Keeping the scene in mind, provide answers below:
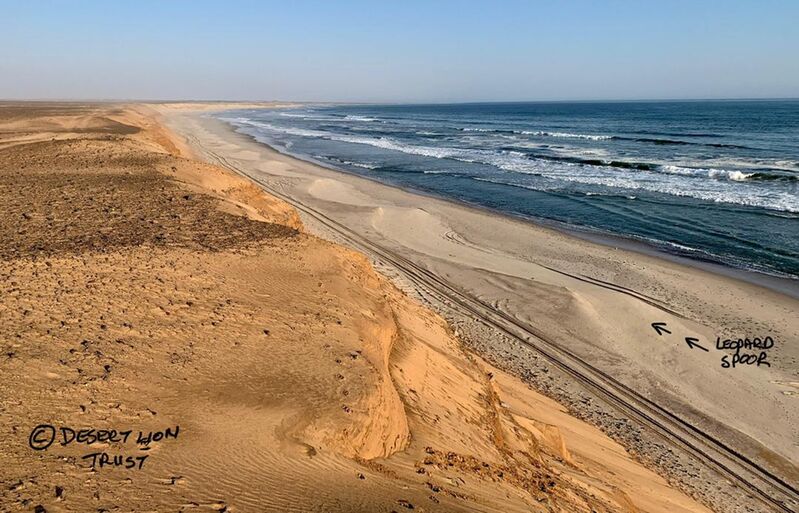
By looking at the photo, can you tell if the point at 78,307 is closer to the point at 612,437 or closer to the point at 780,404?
the point at 612,437

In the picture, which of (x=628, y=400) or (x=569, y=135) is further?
(x=569, y=135)

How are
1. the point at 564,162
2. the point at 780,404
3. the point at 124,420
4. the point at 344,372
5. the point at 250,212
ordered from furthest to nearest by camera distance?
the point at 564,162, the point at 250,212, the point at 780,404, the point at 344,372, the point at 124,420

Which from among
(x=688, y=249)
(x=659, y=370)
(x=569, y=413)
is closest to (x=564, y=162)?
(x=688, y=249)

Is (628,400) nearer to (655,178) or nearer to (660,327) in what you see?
(660,327)

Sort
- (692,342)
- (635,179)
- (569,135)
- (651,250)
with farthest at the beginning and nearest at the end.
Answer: (569,135), (635,179), (651,250), (692,342)

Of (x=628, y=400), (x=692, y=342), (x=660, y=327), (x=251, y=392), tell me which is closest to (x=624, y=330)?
(x=660, y=327)

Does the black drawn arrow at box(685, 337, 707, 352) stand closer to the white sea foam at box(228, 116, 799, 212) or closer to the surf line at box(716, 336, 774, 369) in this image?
the surf line at box(716, 336, 774, 369)

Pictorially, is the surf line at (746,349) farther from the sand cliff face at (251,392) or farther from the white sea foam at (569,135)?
the white sea foam at (569,135)
